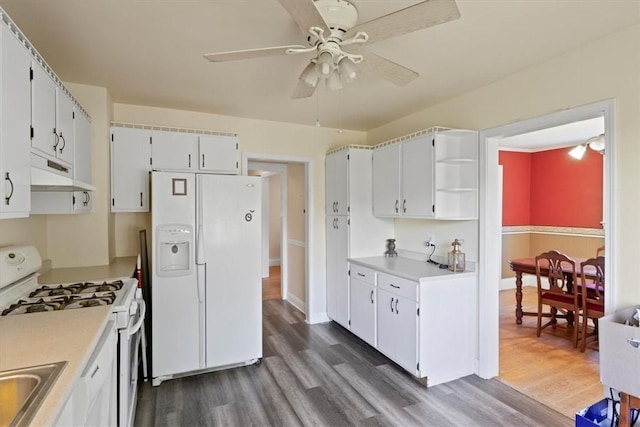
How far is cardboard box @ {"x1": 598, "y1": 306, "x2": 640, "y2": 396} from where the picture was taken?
1.64m

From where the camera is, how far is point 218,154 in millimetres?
3406

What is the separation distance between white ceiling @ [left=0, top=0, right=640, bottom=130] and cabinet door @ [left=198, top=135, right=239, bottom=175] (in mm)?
398

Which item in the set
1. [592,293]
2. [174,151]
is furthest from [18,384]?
[592,293]

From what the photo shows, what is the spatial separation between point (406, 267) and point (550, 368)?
1536 millimetres

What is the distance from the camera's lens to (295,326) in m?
4.13

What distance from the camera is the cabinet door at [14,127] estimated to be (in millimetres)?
1262

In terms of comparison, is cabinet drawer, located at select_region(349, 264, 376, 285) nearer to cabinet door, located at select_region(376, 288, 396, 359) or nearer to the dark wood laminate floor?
cabinet door, located at select_region(376, 288, 396, 359)

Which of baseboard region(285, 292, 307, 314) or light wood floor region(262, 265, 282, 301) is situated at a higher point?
baseboard region(285, 292, 307, 314)

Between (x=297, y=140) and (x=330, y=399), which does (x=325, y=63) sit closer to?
(x=330, y=399)

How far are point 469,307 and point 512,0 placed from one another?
230 centimetres

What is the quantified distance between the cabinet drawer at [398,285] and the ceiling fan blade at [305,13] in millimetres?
2066

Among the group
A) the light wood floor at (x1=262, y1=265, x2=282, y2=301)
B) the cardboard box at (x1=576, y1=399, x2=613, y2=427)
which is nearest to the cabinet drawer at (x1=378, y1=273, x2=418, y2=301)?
the cardboard box at (x1=576, y1=399, x2=613, y2=427)

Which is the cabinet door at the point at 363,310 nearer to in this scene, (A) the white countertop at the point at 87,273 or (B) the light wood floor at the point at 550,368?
(B) the light wood floor at the point at 550,368

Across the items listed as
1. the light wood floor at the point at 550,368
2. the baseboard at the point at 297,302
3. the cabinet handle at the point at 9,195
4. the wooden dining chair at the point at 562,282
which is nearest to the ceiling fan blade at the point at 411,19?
the cabinet handle at the point at 9,195
